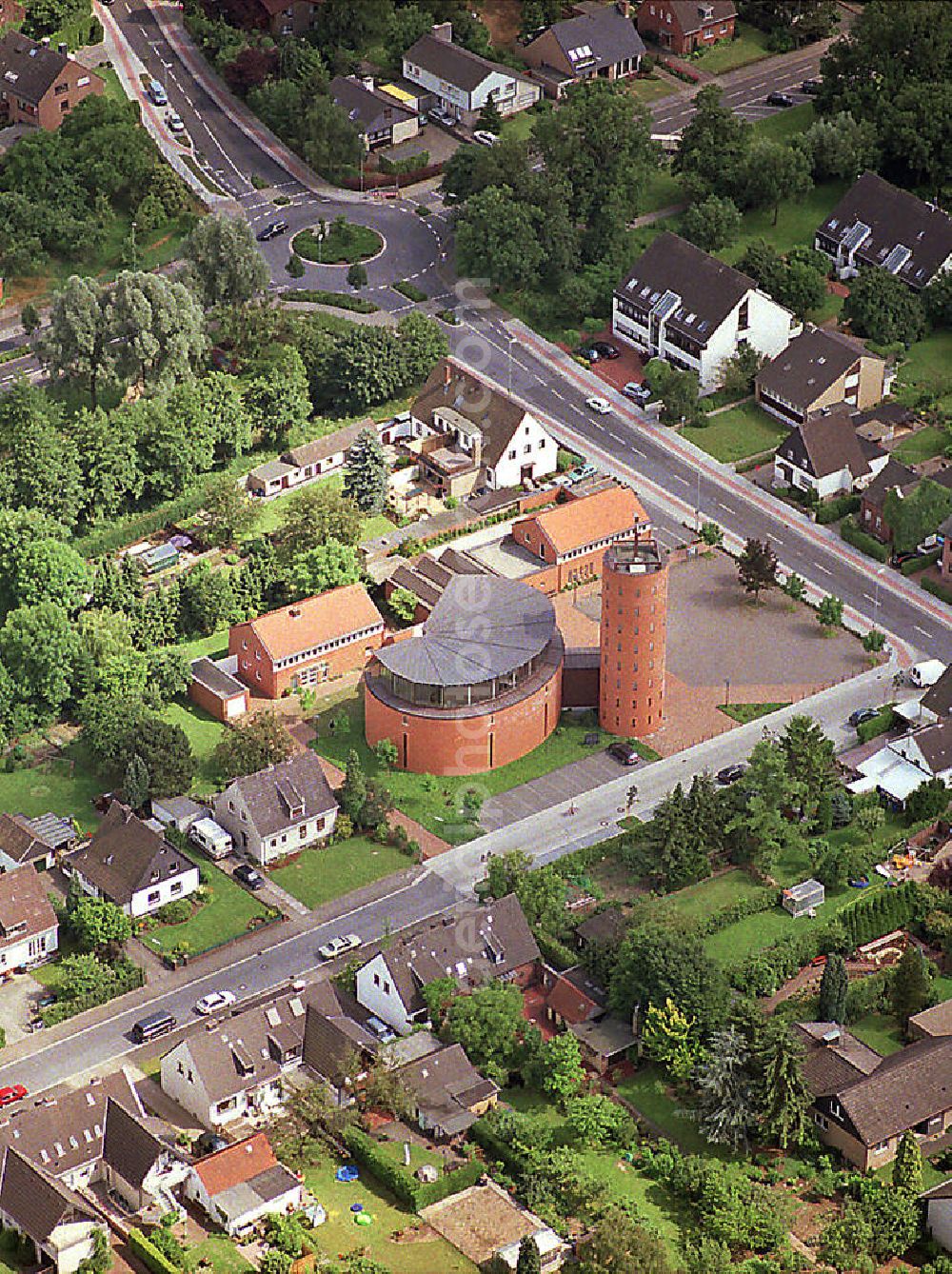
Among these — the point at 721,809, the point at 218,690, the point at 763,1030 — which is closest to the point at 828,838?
the point at 721,809

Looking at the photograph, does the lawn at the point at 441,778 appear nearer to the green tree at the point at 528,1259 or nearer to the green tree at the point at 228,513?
the green tree at the point at 228,513

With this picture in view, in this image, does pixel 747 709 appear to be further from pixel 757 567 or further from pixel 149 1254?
pixel 149 1254

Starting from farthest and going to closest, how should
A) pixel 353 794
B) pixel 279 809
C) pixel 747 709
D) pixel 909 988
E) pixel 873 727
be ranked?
pixel 747 709
pixel 873 727
pixel 353 794
pixel 279 809
pixel 909 988

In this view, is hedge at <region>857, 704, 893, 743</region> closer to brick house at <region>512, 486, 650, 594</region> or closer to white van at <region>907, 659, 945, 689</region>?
white van at <region>907, 659, 945, 689</region>

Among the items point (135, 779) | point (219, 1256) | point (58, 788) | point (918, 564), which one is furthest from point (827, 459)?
point (219, 1256)

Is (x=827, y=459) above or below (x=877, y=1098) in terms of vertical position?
above

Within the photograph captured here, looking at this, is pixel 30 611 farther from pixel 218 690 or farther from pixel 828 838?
pixel 828 838

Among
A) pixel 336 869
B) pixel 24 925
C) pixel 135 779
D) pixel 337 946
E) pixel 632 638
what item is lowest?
pixel 336 869
